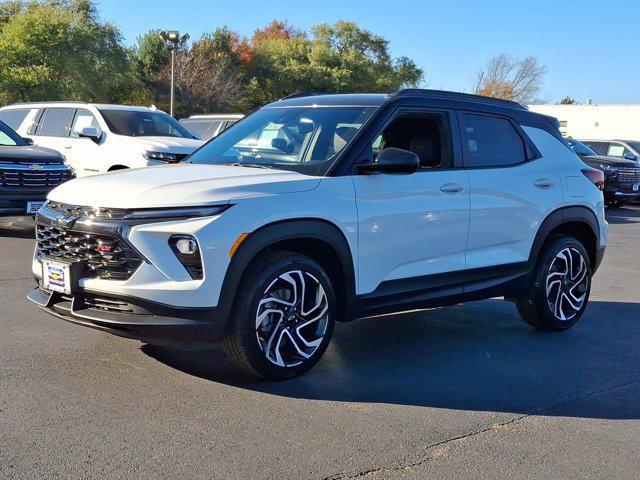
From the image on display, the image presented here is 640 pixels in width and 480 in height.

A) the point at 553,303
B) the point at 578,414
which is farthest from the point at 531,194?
the point at 578,414

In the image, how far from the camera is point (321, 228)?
4.66 m

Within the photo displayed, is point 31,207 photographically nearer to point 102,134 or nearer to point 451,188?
point 102,134

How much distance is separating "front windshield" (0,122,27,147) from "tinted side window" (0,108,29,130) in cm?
229

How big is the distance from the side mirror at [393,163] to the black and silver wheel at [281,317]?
753 millimetres

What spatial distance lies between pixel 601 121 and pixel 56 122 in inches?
1893

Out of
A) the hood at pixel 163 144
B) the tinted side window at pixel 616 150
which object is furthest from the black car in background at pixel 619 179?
the hood at pixel 163 144

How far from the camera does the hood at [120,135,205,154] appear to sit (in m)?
11.5

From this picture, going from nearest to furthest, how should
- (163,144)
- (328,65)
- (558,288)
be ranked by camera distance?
1. (558,288)
2. (163,144)
3. (328,65)

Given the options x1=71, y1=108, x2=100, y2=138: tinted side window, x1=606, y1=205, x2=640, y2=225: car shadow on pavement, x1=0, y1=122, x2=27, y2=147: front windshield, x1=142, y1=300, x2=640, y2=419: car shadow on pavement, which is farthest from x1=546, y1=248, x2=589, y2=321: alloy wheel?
x1=606, y1=205, x2=640, y2=225: car shadow on pavement

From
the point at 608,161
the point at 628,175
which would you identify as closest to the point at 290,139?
the point at 628,175

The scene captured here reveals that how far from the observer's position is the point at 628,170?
2006cm

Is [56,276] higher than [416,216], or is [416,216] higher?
[416,216]

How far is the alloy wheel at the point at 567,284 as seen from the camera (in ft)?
20.5

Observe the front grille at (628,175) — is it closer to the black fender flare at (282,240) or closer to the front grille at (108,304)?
the black fender flare at (282,240)
